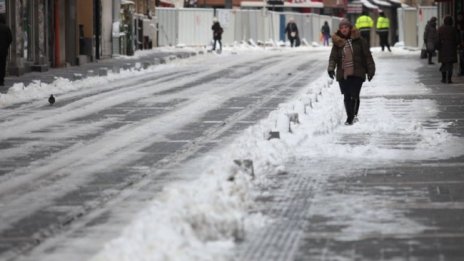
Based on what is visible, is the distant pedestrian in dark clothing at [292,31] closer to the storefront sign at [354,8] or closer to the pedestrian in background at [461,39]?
the storefront sign at [354,8]

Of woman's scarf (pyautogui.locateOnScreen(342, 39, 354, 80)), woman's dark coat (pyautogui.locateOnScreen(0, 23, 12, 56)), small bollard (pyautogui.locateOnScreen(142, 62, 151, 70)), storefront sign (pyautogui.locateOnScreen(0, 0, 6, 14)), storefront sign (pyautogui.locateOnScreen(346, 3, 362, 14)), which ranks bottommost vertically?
small bollard (pyautogui.locateOnScreen(142, 62, 151, 70))

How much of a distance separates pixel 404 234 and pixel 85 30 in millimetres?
41400

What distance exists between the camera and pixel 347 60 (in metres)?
19.8

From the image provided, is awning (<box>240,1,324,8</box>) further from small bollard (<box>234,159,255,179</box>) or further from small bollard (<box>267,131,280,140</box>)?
small bollard (<box>234,159,255,179</box>)

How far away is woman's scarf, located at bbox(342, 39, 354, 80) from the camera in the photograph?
65.0 feet

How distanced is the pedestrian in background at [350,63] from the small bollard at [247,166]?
281 inches

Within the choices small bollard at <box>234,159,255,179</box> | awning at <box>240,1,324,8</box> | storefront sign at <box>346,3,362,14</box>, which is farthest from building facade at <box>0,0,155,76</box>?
storefront sign at <box>346,3,362,14</box>

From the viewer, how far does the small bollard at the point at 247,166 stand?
12311mm

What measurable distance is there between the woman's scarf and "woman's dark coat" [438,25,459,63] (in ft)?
37.5

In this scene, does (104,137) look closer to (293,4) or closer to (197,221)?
(197,221)

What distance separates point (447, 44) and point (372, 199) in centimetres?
1996

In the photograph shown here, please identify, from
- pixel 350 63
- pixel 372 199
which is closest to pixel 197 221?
pixel 372 199

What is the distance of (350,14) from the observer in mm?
97875

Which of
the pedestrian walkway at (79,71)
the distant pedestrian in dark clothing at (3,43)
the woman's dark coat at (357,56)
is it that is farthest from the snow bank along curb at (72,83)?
the woman's dark coat at (357,56)
